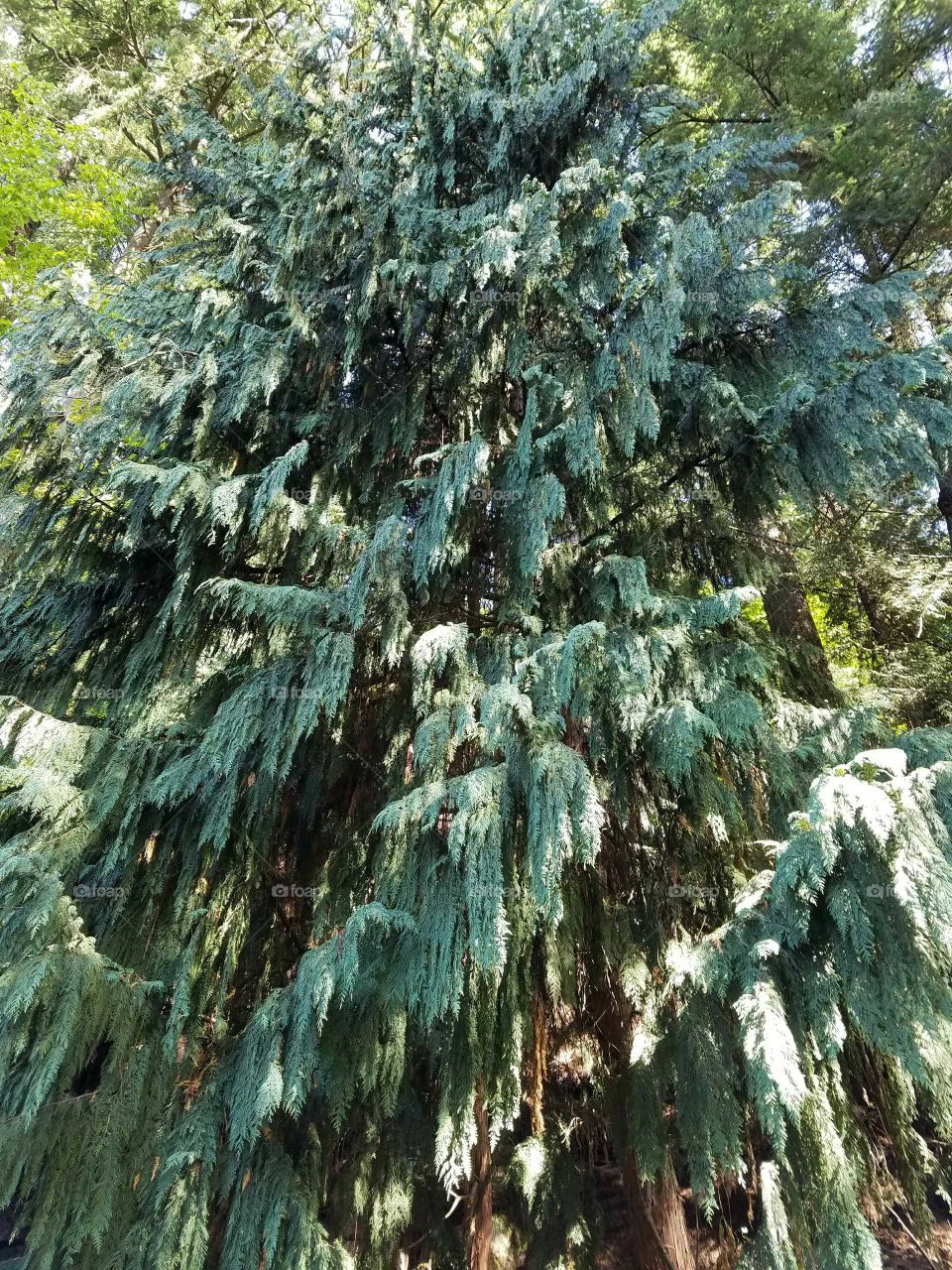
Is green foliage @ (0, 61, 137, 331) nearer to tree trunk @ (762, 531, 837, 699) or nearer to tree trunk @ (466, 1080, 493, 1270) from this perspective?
tree trunk @ (762, 531, 837, 699)

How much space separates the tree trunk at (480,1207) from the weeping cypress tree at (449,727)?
45 millimetres

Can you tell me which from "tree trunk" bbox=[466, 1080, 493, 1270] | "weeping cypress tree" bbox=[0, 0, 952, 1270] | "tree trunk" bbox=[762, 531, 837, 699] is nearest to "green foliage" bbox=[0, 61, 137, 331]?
"weeping cypress tree" bbox=[0, 0, 952, 1270]

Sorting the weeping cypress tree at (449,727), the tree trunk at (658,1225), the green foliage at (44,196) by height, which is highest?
the green foliage at (44,196)

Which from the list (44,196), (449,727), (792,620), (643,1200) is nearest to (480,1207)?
(643,1200)

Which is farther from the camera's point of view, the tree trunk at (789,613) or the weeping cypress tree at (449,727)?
the tree trunk at (789,613)

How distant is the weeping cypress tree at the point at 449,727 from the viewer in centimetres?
207

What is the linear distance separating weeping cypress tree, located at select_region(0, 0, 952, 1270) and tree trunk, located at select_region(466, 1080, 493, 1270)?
0.04 metres

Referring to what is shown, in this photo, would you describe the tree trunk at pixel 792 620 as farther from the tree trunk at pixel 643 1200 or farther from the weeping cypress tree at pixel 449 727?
the tree trunk at pixel 643 1200

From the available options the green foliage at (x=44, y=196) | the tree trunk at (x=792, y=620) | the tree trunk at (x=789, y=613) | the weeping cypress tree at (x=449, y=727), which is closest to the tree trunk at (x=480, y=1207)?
the weeping cypress tree at (x=449, y=727)

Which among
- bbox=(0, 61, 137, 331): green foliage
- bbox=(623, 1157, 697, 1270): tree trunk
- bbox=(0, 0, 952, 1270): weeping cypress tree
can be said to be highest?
bbox=(0, 61, 137, 331): green foliage

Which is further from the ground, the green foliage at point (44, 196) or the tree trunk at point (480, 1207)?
the green foliage at point (44, 196)

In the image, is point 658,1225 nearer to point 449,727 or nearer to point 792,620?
point 449,727

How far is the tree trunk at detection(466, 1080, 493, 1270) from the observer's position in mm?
2973

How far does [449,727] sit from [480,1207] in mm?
2478
